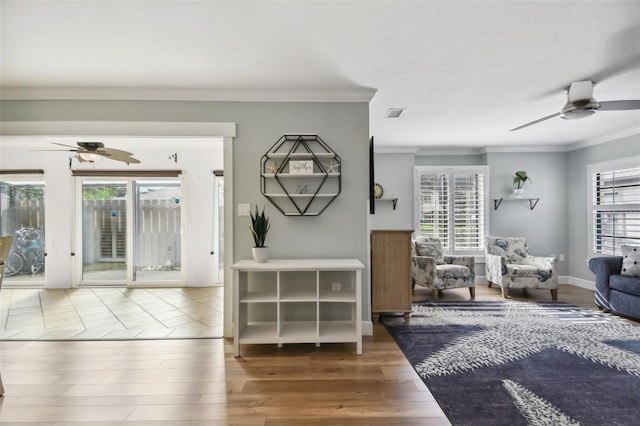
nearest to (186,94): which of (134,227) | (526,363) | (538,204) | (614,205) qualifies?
(134,227)

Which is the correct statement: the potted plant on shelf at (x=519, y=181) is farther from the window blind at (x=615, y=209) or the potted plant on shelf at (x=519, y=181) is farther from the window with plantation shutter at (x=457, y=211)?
the window blind at (x=615, y=209)

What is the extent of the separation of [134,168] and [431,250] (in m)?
5.09

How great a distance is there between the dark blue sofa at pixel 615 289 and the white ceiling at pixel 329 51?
205 centimetres

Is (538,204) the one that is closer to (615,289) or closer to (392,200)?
(615,289)

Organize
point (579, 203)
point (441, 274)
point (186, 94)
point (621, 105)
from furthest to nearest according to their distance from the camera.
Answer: point (579, 203) → point (441, 274) → point (186, 94) → point (621, 105)

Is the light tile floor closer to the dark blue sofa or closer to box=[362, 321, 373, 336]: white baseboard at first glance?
box=[362, 321, 373, 336]: white baseboard

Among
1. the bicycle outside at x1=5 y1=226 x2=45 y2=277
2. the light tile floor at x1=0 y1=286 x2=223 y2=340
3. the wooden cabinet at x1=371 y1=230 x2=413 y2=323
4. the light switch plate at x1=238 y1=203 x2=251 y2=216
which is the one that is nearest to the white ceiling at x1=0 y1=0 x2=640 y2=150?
the light switch plate at x1=238 y1=203 x2=251 y2=216

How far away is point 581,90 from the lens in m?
2.70

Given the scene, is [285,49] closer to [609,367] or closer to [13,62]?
[13,62]

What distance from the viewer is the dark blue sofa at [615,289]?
332 cm

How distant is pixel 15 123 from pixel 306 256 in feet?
10.3

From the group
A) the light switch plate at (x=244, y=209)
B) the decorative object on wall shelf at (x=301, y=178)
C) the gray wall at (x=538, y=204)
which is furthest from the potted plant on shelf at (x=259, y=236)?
the gray wall at (x=538, y=204)

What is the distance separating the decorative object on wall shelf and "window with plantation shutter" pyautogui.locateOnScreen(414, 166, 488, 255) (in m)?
2.82

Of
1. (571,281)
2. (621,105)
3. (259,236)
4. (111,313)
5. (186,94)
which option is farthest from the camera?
(571,281)
